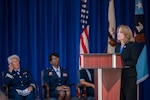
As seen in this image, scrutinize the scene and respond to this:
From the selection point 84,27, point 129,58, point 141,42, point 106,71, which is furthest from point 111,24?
point 106,71

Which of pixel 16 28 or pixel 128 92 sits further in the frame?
pixel 16 28

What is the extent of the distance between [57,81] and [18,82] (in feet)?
2.20

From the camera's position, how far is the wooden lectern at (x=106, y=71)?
11.5 feet

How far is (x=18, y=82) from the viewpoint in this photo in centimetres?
547

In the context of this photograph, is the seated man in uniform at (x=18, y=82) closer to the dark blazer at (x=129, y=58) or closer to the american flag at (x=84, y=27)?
the american flag at (x=84, y=27)

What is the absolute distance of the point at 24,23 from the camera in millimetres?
6777

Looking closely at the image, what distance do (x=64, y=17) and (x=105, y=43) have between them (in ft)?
3.39

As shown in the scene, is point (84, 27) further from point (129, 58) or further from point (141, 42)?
point (129, 58)

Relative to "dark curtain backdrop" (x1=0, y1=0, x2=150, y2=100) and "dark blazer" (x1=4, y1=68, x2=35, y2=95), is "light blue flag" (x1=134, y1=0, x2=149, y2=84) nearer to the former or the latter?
"dark curtain backdrop" (x1=0, y1=0, x2=150, y2=100)

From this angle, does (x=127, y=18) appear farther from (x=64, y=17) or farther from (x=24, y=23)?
(x=24, y=23)

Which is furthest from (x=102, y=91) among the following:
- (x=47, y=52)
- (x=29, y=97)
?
(x=47, y=52)

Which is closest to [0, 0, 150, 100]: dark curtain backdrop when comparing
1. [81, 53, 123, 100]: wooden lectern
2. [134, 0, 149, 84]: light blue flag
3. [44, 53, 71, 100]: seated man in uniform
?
[134, 0, 149, 84]: light blue flag

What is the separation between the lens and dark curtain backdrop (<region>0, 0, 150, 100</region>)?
675 centimetres

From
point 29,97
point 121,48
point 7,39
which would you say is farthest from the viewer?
point 7,39
